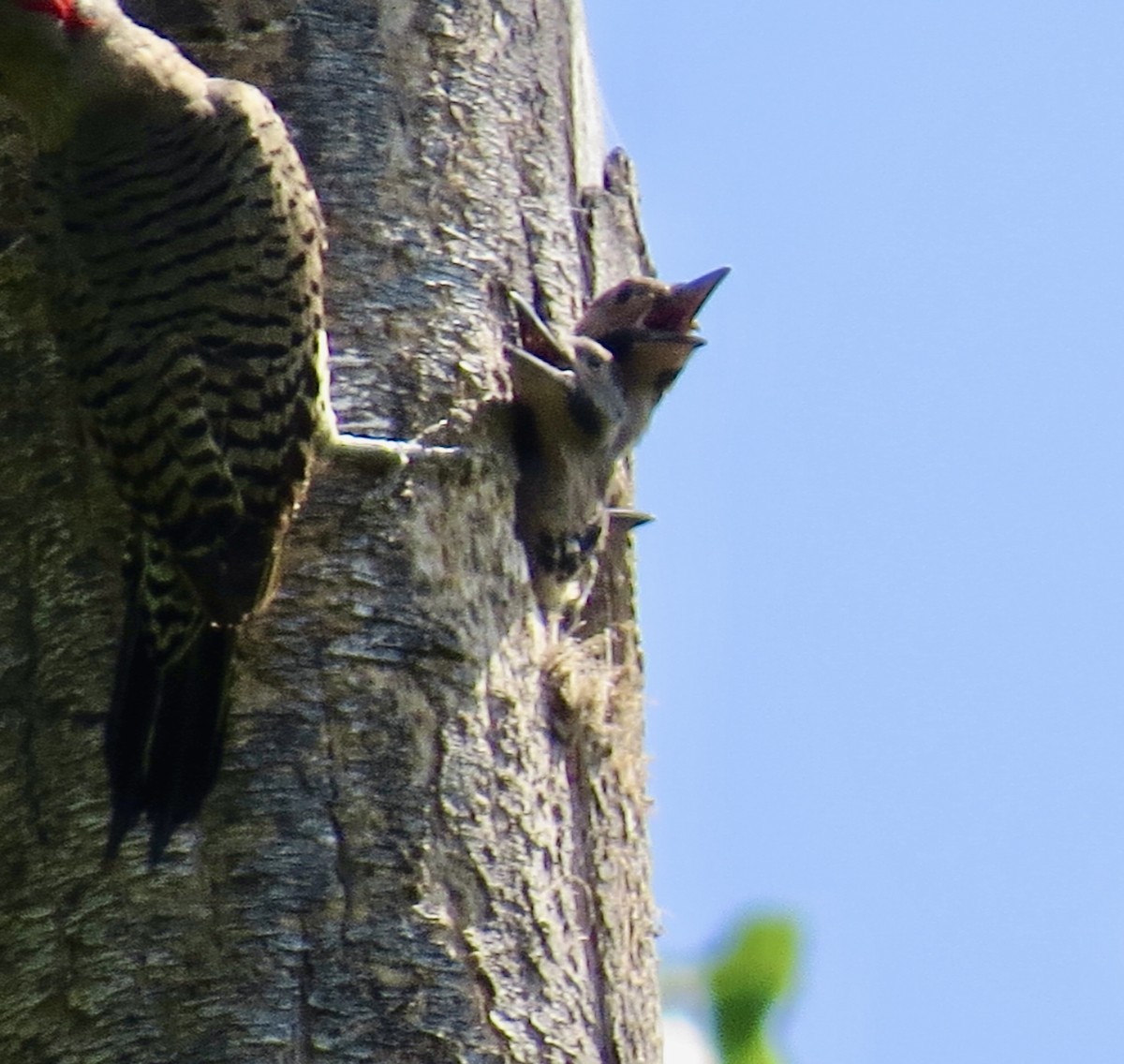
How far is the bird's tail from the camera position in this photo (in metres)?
2.94

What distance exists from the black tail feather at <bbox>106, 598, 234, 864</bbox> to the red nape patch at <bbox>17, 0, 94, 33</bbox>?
133cm

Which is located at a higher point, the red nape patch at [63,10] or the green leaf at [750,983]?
the red nape patch at [63,10]

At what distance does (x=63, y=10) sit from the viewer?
389 centimetres

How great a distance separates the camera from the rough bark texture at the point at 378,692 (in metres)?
2.87

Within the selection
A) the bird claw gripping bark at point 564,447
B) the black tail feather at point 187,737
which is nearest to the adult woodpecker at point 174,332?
the black tail feather at point 187,737

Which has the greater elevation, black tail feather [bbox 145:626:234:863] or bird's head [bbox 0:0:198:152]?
bird's head [bbox 0:0:198:152]

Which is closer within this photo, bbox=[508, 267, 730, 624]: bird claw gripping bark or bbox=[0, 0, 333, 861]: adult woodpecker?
bbox=[0, 0, 333, 861]: adult woodpecker

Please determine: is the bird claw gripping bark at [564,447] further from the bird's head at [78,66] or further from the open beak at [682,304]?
the bird's head at [78,66]

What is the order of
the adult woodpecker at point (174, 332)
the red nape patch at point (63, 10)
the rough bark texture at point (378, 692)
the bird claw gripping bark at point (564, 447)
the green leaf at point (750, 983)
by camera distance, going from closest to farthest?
the green leaf at point (750, 983)
the rough bark texture at point (378, 692)
the adult woodpecker at point (174, 332)
the bird claw gripping bark at point (564, 447)
the red nape patch at point (63, 10)

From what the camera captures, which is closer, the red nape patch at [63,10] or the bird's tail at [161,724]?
the bird's tail at [161,724]

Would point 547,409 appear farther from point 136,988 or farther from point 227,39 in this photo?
point 136,988

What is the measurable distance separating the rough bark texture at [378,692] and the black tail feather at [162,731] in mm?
32

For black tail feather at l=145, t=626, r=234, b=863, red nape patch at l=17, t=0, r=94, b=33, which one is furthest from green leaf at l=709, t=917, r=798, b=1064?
red nape patch at l=17, t=0, r=94, b=33

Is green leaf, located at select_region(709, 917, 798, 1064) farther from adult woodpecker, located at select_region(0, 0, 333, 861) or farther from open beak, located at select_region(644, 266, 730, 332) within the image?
open beak, located at select_region(644, 266, 730, 332)
